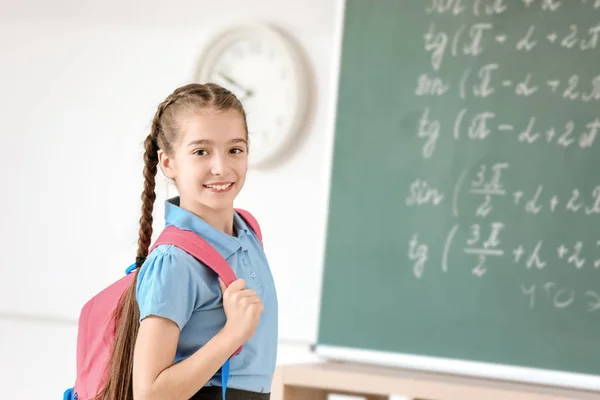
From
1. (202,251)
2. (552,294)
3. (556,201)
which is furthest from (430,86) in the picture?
(202,251)

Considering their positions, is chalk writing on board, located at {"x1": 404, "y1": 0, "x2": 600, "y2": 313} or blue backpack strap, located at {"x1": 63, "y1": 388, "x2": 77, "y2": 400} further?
chalk writing on board, located at {"x1": 404, "y1": 0, "x2": 600, "y2": 313}

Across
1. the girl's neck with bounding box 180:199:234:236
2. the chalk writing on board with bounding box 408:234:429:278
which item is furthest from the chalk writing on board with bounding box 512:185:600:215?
the girl's neck with bounding box 180:199:234:236

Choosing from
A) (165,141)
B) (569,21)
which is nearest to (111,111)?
(569,21)

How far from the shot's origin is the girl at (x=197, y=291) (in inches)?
42.1

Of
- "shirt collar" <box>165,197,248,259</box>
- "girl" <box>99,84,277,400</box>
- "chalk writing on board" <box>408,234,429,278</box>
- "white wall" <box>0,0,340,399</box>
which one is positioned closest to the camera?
"girl" <box>99,84,277,400</box>

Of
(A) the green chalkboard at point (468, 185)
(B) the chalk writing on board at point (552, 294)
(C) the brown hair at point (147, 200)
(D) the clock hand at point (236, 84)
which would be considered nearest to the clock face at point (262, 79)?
(D) the clock hand at point (236, 84)

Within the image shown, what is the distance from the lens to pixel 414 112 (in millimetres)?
2293

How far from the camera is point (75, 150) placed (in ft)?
11.0

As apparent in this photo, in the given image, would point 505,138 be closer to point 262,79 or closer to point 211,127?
point 262,79

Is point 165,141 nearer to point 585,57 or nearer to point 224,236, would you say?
point 224,236

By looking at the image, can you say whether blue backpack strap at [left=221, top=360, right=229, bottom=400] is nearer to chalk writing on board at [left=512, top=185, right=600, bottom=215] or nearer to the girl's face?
the girl's face

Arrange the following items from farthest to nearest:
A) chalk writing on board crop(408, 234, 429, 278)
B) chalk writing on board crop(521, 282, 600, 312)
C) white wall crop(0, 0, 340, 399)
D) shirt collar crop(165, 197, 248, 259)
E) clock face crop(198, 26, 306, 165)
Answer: white wall crop(0, 0, 340, 399), clock face crop(198, 26, 306, 165), chalk writing on board crop(408, 234, 429, 278), chalk writing on board crop(521, 282, 600, 312), shirt collar crop(165, 197, 248, 259)

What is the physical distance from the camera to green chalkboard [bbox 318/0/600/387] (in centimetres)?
215

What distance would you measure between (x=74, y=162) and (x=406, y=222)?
5.24ft
